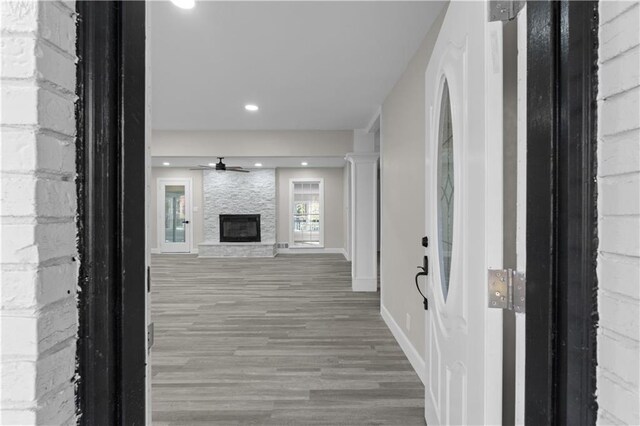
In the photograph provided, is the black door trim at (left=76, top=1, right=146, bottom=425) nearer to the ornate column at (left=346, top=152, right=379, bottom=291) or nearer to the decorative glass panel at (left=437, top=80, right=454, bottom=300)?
the decorative glass panel at (left=437, top=80, right=454, bottom=300)

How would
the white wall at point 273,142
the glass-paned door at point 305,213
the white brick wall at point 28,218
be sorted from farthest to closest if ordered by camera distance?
the glass-paned door at point 305,213, the white wall at point 273,142, the white brick wall at point 28,218

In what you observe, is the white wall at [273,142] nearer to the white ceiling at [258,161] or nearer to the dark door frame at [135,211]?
the white ceiling at [258,161]

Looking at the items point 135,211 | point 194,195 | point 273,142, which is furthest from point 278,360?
point 194,195

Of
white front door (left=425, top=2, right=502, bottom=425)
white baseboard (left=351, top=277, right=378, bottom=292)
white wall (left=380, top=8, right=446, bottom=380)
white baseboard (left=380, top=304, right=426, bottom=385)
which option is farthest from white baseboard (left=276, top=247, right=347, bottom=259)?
white front door (left=425, top=2, right=502, bottom=425)

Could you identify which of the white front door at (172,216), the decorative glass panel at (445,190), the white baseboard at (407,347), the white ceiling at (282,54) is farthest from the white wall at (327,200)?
the decorative glass panel at (445,190)

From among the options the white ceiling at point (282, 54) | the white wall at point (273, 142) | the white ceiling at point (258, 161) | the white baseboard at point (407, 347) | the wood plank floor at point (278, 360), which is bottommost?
the wood plank floor at point (278, 360)

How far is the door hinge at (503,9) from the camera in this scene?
0.96 metres

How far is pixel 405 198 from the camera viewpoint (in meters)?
3.26

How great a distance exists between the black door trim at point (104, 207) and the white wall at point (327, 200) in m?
10.1

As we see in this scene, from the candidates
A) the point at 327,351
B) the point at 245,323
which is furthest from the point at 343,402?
the point at 245,323

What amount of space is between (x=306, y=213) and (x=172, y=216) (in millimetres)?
→ 4011

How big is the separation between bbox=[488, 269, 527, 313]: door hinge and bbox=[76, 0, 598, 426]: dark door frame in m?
0.14

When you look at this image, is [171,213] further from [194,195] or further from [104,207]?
[104,207]

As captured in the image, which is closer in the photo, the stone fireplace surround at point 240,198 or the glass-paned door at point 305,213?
the stone fireplace surround at point 240,198
